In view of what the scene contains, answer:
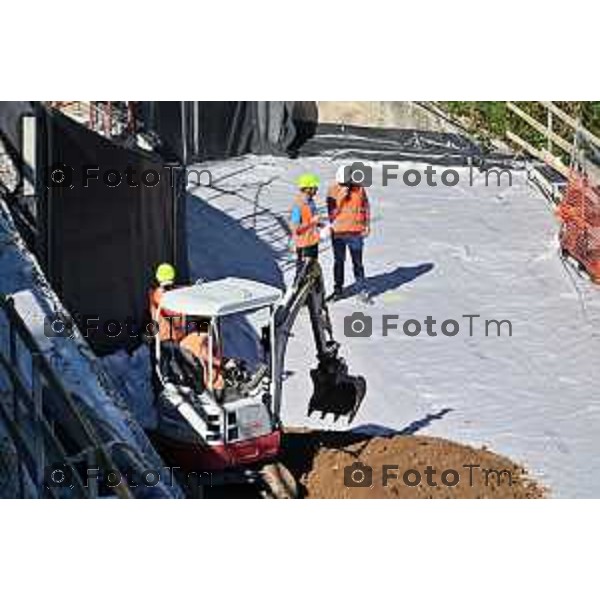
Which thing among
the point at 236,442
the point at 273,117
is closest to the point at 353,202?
the point at 273,117

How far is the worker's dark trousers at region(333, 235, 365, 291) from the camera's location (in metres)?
7.36

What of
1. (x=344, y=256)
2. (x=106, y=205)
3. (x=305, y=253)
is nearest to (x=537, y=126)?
(x=344, y=256)

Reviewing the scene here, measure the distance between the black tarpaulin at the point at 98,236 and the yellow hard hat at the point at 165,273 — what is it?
32mm

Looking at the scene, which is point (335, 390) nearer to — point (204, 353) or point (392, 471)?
point (392, 471)

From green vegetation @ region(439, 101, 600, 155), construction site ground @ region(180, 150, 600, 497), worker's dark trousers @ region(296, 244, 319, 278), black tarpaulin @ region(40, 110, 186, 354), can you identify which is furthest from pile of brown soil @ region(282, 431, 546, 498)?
green vegetation @ region(439, 101, 600, 155)

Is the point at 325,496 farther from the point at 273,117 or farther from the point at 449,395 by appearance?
the point at 273,117

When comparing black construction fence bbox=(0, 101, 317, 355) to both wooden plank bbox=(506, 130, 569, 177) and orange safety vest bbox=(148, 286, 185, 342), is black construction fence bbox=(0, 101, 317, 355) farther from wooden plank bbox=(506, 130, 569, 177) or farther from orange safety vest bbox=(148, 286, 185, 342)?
wooden plank bbox=(506, 130, 569, 177)

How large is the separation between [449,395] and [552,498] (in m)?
0.59

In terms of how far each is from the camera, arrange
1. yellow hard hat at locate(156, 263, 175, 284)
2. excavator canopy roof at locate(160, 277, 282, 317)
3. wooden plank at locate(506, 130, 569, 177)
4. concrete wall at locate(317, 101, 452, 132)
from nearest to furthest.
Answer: excavator canopy roof at locate(160, 277, 282, 317)
yellow hard hat at locate(156, 263, 175, 284)
concrete wall at locate(317, 101, 452, 132)
wooden plank at locate(506, 130, 569, 177)

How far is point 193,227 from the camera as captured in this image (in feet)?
24.0

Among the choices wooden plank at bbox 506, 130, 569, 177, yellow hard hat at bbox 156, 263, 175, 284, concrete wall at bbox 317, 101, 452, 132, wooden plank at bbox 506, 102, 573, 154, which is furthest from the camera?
wooden plank at bbox 506, 130, 569, 177

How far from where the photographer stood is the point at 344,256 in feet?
24.2

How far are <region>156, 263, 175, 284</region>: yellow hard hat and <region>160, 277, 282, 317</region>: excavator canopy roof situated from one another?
62 mm

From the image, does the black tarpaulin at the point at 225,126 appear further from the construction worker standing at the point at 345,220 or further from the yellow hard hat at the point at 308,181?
the construction worker standing at the point at 345,220
